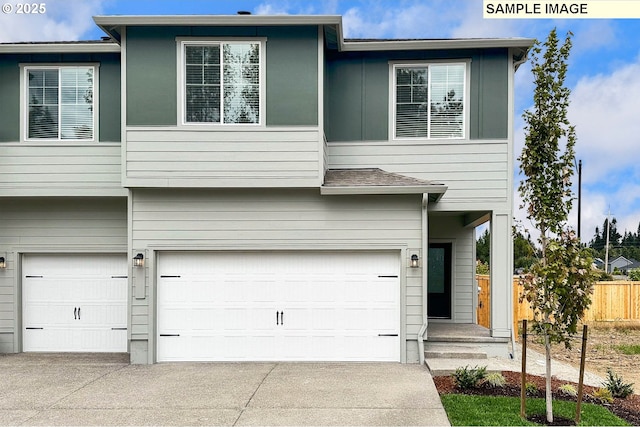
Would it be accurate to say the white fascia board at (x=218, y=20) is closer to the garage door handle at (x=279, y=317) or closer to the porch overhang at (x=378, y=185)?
the porch overhang at (x=378, y=185)

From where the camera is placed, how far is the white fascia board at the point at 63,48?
9.84 m

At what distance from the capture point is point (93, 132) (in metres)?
10.1

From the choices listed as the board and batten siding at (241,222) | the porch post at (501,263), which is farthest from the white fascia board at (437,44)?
the porch post at (501,263)

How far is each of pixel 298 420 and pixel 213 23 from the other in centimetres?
614

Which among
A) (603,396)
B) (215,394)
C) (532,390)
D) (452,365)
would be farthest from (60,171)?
(603,396)

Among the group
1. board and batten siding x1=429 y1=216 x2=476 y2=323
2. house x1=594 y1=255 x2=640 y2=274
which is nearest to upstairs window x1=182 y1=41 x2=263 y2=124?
board and batten siding x1=429 y1=216 x2=476 y2=323

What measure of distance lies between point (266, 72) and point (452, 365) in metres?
5.47

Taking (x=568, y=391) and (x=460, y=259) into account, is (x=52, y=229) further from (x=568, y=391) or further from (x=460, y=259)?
(x=568, y=391)

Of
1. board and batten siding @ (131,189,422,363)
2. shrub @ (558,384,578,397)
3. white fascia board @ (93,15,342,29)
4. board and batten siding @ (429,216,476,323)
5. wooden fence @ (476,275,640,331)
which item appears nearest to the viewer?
shrub @ (558,384,578,397)

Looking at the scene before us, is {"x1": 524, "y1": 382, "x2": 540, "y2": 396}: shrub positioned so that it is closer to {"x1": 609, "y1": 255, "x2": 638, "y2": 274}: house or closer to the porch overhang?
the porch overhang

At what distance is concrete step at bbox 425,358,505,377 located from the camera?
836cm

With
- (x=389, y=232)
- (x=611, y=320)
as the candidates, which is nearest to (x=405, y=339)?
(x=389, y=232)

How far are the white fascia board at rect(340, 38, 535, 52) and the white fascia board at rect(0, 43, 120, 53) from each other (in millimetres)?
4127

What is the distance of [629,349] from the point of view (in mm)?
12375
